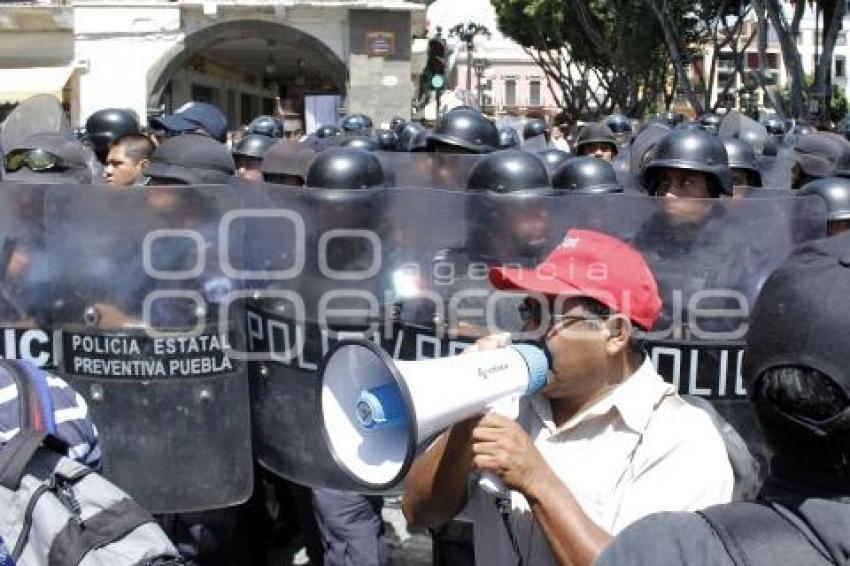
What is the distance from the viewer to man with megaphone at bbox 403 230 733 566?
1981 millimetres

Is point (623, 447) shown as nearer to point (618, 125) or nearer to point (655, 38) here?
point (618, 125)

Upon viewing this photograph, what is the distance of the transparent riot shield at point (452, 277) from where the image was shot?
3369mm

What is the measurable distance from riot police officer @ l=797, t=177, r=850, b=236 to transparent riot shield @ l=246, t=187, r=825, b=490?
1.00 meters

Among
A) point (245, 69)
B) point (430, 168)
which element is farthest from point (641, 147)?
point (245, 69)

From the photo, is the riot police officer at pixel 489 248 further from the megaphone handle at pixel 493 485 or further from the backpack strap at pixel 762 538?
the backpack strap at pixel 762 538

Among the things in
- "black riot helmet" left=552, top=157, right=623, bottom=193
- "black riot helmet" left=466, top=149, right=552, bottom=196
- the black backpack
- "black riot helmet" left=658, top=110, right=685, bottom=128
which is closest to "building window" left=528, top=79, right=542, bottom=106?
"black riot helmet" left=658, top=110, right=685, bottom=128

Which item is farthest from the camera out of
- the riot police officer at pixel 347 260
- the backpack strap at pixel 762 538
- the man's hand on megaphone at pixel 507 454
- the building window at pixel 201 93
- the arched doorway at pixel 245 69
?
the building window at pixel 201 93

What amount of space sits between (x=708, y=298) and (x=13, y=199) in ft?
6.95

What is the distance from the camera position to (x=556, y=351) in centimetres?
214

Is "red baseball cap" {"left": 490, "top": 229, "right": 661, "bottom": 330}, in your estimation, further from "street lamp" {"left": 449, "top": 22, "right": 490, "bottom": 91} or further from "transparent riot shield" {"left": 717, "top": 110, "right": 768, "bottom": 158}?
"street lamp" {"left": 449, "top": 22, "right": 490, "bottom": 91}

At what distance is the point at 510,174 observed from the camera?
484 cm

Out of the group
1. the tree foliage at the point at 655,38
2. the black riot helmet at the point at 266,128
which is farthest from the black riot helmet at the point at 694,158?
the tree foliage at the point at 655,38

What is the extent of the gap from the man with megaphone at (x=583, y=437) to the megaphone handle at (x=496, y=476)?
0.9 inches

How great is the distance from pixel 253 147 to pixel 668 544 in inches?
236
